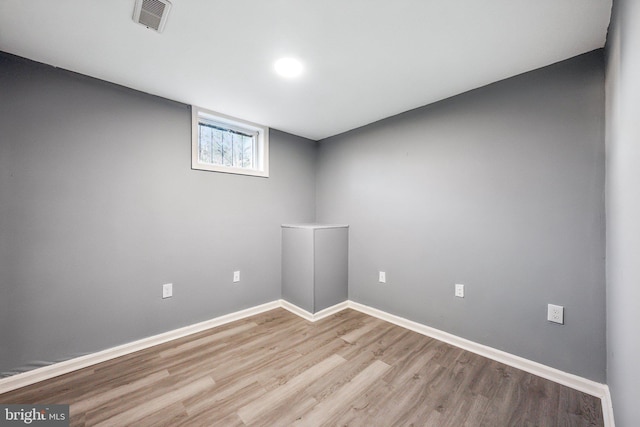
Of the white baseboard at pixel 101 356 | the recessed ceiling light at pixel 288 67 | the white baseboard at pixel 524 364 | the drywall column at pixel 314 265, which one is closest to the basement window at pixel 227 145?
the drywall column at pixel 314 265

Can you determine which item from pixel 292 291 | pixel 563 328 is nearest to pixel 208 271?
pixel 292 291

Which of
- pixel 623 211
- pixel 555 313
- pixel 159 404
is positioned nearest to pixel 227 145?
pixel 159 404

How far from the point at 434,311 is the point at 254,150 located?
8.66 feet

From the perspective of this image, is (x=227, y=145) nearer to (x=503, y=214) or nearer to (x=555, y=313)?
(x=503, y=214)

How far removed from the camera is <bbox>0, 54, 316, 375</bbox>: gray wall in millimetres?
1649

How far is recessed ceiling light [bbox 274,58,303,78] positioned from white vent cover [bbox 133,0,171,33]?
674mm

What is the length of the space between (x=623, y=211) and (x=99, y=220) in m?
3.22

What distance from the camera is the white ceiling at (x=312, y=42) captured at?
4.16ft

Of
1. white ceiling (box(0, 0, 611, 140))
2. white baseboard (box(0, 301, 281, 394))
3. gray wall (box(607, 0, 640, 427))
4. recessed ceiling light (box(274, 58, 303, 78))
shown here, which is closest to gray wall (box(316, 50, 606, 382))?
gray wall (box(607, 0, 640, 427))

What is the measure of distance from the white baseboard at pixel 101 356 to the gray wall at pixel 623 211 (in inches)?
110

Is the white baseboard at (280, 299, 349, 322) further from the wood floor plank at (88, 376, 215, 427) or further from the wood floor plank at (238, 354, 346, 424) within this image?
the wood floor plank at (88, 376, 215, 427)

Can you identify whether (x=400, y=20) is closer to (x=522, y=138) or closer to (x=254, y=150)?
(x=522, y=138)

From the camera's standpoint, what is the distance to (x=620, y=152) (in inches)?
45.4

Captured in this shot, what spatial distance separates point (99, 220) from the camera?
1924mm
